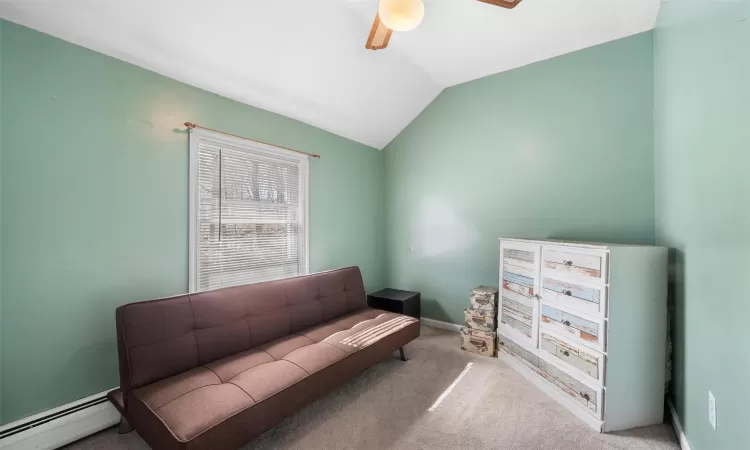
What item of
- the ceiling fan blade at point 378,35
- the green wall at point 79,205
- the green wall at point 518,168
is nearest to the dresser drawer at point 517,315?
the green wall at point 518,168

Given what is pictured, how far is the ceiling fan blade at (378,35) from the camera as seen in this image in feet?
5.83

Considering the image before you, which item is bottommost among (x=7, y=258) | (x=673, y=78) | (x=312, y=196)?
(x=7, y=258)

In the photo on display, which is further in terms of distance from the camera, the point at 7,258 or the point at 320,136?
the point at 320,136

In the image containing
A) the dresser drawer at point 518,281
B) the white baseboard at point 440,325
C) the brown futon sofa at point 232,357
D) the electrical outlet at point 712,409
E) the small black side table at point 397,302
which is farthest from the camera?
the white baseboard at point 440,325

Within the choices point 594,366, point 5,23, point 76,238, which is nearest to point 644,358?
point 594,366

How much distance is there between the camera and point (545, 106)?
2.85 meters

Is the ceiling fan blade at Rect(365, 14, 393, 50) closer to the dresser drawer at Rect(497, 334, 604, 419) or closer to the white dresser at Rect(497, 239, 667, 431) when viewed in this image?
the white dresser at Rect(497, 239, 667, 431)

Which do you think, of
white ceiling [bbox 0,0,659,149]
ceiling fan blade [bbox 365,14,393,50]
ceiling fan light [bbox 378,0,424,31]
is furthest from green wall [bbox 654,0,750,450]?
ceiling fan blade [bbox 365,14,393,50]

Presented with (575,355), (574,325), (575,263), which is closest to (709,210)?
(575,263)

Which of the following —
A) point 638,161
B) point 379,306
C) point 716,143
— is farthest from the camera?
point 379,306

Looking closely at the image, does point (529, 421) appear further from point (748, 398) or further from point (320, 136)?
point (320, 136)

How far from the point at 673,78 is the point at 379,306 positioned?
3.05 m

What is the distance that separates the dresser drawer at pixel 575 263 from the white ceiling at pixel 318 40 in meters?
1.81

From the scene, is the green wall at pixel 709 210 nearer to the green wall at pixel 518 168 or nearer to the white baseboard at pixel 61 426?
the green wall at pixel 518 168
